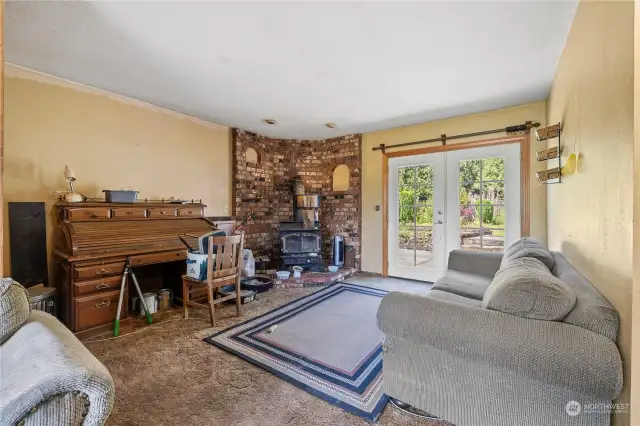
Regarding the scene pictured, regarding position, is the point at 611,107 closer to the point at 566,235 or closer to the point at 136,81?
the point at 566,235

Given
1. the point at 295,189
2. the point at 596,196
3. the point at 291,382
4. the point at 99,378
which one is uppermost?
the point at 295,189

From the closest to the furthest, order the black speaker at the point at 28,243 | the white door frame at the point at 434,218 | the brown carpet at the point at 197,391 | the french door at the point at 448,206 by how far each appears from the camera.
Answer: the brown carpet at the point at 197,391 < the black speaker at the point at 28,243 < the french door at the point at 448,206 < the white door frame at the point at 434,218

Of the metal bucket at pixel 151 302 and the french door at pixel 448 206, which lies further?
the french door at pixel 448 206

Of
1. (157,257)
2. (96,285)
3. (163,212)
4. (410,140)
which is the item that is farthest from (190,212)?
(410,140)

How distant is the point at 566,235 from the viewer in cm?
210

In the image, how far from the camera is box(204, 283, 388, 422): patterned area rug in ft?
5.63

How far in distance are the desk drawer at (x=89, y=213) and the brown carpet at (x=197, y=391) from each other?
121cm

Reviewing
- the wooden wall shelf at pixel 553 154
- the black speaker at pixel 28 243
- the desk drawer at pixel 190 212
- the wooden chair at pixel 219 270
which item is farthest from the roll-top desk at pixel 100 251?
the wooden wall shelf at pixel 553 154

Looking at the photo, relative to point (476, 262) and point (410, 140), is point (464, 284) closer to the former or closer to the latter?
point (476, 262)

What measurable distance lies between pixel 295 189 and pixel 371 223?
159 centimetres

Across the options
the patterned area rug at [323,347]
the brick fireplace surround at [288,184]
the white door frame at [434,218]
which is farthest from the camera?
the brick fireplace surround at [288,184]

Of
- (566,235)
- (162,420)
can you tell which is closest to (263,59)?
(162,420)

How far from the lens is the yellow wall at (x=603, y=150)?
3.39 ft

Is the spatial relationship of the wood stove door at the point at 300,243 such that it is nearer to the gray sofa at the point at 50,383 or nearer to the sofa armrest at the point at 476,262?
the sofa armrest at the point at 476,262
